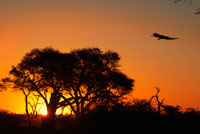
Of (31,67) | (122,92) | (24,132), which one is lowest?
(24,132)

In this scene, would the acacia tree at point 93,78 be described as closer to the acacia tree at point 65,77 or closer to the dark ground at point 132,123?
the acacia tree at point 65,77

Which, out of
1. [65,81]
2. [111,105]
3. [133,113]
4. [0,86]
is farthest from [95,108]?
[0,86]

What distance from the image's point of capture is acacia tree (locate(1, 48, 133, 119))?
134 ft

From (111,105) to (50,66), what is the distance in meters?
29.2

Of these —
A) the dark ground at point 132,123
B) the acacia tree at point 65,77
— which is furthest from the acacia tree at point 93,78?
the dark ground at point 132,123

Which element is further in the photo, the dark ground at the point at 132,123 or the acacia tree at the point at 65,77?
the acacia tree at the point at 65,77

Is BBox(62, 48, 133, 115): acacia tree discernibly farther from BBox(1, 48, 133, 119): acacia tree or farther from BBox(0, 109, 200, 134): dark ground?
BBox(0, 109, 200, 134): dark ground

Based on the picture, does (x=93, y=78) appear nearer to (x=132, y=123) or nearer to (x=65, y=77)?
(x=65, y=77)

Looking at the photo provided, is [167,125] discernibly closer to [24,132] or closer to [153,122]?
[153,122]

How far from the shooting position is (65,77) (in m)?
40.8

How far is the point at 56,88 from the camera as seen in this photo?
41.3 m

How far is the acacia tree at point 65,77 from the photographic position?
4072cm

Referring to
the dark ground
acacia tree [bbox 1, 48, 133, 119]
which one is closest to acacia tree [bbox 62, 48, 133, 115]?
acacia tree [bbox 1, 48, 133, 119]

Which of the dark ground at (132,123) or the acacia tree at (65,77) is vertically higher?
the acacia tree at (65,77)
